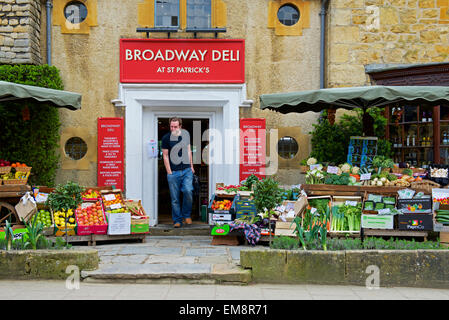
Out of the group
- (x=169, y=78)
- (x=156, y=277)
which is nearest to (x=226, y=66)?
(x=169, y=78)

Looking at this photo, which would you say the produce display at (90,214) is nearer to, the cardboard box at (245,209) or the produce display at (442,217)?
the cardboard box at (245,209)

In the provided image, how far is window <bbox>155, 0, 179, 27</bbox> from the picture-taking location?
8.75 meters

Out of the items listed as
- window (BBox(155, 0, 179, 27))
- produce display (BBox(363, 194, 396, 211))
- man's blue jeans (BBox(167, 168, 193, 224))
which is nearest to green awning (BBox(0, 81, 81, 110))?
man's blue jeans (BBox(167, 168, 193, 224))

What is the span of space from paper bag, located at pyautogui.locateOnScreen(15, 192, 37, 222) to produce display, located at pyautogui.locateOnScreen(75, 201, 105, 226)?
662mm

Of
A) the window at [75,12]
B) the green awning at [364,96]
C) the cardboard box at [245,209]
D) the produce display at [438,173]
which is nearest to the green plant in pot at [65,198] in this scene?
the cardboard box at [245,209]

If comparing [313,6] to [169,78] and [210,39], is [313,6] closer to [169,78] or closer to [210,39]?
[210,39]

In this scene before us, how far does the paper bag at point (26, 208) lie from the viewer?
678cm

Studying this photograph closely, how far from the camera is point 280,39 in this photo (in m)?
8.74

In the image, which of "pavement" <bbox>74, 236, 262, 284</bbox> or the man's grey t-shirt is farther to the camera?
the man's grey t-shirt

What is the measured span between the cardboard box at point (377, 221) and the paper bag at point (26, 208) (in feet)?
16.8

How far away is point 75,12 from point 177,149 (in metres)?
3.48

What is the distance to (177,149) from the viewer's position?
26.7 ft

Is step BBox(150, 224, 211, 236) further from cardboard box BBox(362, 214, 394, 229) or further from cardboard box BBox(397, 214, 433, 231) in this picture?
cardboard box BBox(397, 214, 433, 231)

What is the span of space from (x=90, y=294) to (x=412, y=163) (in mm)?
6727
